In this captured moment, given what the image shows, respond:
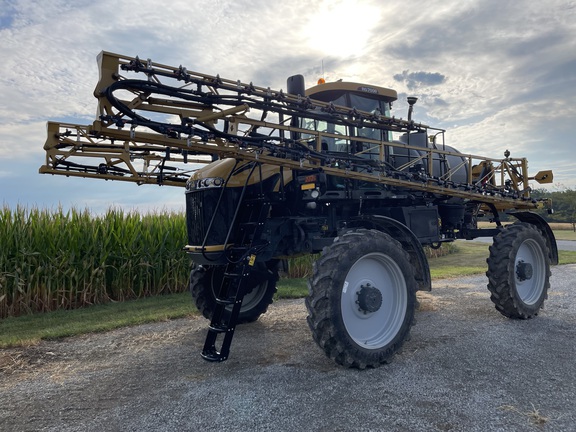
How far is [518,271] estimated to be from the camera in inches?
266

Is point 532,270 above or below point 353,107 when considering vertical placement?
below

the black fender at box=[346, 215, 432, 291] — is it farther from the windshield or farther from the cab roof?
the cab roof

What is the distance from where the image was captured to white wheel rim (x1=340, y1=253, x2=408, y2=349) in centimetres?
473

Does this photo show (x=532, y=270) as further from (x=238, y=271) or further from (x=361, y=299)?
(x=238, y=271)

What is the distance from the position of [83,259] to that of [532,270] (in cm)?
839

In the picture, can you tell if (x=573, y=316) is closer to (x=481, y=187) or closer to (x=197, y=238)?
(x=481, y=187)

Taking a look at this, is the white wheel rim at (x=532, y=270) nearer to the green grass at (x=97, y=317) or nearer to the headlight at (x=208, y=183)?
the green grass at (x=97, y=317)

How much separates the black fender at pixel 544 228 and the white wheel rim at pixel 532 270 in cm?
60

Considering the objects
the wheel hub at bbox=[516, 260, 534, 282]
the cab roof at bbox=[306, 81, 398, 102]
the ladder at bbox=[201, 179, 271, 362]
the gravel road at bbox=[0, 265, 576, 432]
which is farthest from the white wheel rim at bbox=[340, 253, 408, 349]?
the wheel hub at bbox=[516, 260, 534, 282]

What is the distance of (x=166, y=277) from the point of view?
10.1 metres

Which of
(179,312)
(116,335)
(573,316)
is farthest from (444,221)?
(116,335)

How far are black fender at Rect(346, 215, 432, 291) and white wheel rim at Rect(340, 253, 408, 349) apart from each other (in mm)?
628

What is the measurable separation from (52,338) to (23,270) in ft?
9.81

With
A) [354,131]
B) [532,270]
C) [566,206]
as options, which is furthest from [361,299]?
[566,206]
